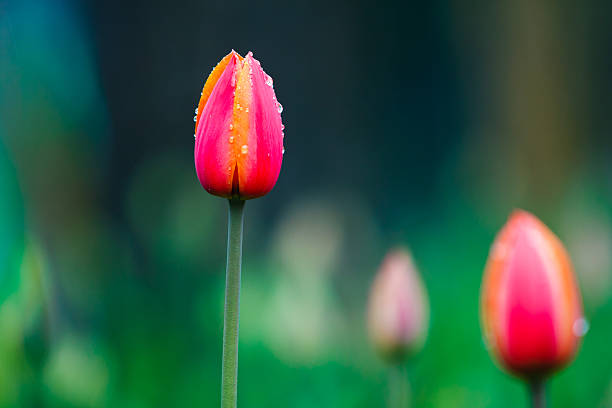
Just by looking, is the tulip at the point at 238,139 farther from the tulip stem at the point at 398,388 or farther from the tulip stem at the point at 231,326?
the tulip stem at the point at 398,388

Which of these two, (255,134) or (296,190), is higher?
(296,190)

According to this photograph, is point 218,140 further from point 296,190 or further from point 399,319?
point 296,190

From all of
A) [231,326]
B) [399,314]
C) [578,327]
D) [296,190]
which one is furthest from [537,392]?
[296,190]

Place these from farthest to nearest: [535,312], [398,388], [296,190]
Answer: [296,190] → [398,388] → [535,312]

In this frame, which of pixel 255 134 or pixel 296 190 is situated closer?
pixel 255 134

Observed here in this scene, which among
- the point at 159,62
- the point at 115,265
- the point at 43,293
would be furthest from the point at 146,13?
the point at 43,293

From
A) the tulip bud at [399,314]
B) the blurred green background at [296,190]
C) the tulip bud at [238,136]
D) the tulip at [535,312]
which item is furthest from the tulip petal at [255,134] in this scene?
the blurred green background at [296,190]
